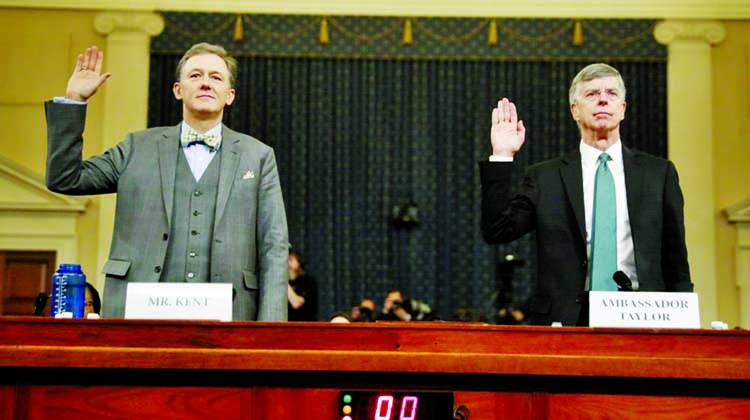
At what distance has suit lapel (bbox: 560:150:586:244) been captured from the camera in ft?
10.6

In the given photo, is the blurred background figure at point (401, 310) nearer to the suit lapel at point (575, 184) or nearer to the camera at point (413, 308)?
the camera at point (413, 308)

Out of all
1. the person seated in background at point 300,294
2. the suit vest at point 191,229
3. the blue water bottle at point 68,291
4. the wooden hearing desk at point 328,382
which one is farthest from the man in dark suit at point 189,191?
the person seated in background at point 300,294

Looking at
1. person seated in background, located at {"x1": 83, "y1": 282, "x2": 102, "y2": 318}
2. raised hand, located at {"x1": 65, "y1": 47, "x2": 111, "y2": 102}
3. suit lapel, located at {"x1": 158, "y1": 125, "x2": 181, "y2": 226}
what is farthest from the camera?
person seated in background, located at {"x1": 83, "y1": 282, "x2": 102, "y2": 318}

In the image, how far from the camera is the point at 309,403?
2.28m

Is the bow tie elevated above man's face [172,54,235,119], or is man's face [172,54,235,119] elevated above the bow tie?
man's face [172,54,235,119]

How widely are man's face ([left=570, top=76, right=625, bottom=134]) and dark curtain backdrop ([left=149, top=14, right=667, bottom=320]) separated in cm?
680

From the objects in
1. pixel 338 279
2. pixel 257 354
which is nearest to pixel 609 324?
pixel 257 354

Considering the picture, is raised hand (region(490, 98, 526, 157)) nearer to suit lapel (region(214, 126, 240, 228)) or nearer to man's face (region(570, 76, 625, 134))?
man's face (region(570, 76, 625, 134))

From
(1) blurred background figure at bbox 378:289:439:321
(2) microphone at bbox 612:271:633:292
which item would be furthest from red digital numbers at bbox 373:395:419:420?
(1) blurred background figure at bbox 378:289:439:321

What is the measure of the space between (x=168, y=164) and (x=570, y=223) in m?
1.24

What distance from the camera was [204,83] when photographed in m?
3.27

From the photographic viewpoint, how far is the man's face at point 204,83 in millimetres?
3270

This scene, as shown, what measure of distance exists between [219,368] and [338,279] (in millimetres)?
7946

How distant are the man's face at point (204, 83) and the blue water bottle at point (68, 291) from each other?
64cm
